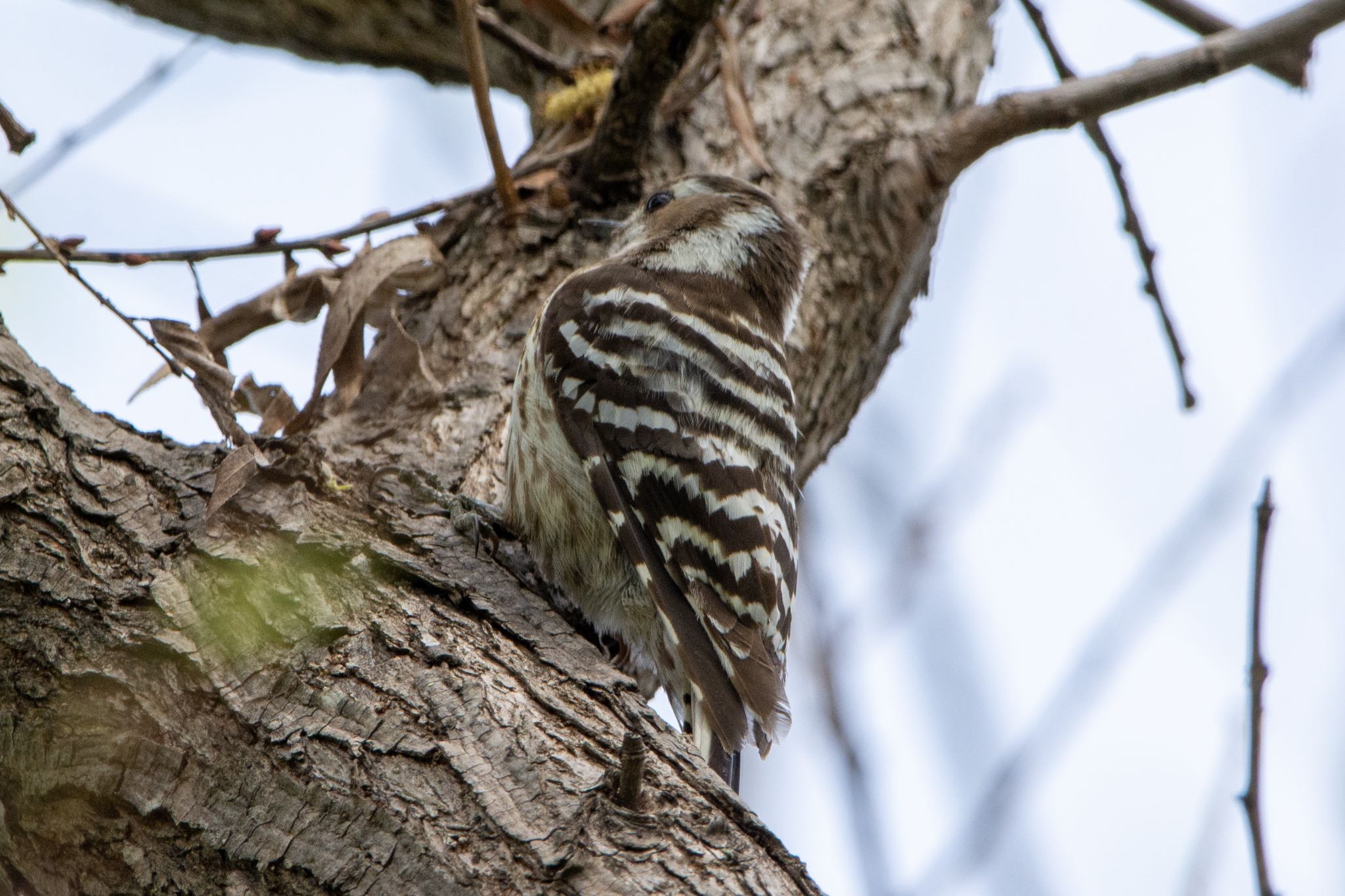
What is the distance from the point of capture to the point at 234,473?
230 centimetres

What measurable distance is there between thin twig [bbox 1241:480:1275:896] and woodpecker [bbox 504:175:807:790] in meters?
1.19

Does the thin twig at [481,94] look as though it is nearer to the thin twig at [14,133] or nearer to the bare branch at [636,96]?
the bare branch at [636,96]

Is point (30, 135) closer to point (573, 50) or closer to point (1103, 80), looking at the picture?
point (573, 50)

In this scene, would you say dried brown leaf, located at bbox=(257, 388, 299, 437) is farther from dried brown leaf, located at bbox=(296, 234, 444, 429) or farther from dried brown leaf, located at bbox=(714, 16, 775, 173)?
dried brown leaf, located at bbox=(714, 16, 775, 173)

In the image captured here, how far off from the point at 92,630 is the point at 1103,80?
9.72ft

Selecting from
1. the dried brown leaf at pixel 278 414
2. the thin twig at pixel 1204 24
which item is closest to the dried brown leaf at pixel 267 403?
the dried brown leaf at pixel 278 414

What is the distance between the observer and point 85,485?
222 centimetres

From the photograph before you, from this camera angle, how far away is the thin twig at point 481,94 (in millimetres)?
3582

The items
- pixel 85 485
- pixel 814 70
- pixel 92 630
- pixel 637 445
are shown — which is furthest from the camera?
pixel 814 70

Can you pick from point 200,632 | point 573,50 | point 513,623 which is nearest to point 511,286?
point 573,50

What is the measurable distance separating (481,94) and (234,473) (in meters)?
1.76

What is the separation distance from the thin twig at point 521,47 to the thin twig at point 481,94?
395 mm

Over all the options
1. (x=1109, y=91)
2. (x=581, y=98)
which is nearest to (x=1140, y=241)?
(x=1109, y=91)

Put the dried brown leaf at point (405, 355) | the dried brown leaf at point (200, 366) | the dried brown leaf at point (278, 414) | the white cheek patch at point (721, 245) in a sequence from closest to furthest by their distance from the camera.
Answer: the dried brown leaf at point (200, 366)
the dried brown leaf at point (278, 414)
the dried brown leaf at point (405, 355)
the white cheek patch at point (721, 245)
